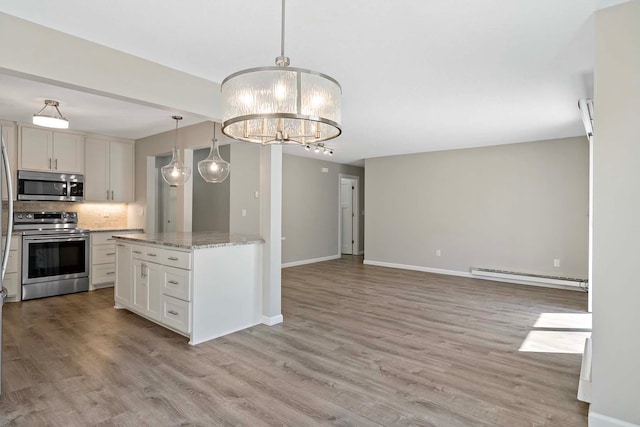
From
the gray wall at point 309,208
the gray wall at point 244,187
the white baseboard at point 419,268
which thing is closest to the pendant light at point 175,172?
the gray wall at point 244,187

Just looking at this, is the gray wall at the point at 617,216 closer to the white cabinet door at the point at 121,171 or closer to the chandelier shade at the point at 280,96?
the chandelier shade at the point at 280,96

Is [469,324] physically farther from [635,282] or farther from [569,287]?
[569,287]

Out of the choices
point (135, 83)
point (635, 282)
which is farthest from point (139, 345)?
point (635, 282)

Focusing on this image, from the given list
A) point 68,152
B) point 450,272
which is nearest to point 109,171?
point 68,152

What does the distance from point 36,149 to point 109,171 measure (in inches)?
38.6

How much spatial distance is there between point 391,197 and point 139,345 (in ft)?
18.0

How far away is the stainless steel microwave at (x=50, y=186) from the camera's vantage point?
187 inches

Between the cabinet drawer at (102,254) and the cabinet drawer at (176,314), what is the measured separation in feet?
8.14

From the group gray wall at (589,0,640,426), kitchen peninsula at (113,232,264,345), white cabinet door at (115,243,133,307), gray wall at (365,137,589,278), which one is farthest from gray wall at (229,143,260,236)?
gray wall at (589,0,640,426)

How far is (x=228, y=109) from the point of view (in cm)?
144

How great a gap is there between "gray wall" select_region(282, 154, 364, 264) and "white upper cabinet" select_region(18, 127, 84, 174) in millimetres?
3448

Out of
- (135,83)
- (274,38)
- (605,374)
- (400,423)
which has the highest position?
(274,38)

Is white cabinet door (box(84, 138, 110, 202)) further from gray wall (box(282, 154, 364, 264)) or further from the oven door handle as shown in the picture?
gray wall (box(282, 154, 364, 264))

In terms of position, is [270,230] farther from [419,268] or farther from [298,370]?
[419,268]
